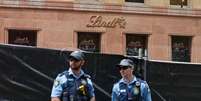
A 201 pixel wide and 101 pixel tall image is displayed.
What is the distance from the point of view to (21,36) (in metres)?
25.9

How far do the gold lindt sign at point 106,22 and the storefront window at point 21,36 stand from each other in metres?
2.80

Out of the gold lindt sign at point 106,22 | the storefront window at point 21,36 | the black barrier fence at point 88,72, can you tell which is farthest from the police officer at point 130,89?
the gold lindt sign at point 106,22

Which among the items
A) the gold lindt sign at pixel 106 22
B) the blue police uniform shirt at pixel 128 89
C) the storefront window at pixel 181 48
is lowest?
the blue police uniform shirt at pixel 128 89

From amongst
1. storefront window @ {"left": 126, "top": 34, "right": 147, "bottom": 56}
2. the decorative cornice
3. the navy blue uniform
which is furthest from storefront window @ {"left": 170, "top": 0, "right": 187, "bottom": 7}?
the navy blue uniform

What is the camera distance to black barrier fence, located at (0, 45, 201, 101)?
7.32m

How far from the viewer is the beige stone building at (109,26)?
2570 centimetres

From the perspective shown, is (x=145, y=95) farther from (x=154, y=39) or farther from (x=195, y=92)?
(x=154, y=39)

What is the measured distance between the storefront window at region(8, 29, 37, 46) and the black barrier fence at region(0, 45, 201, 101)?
58.8 ft

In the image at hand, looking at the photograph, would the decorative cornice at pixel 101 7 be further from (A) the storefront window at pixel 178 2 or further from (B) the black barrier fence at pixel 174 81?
(B) the black barrier fence at pixel 174 81

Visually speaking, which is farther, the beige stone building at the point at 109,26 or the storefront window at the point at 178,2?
the storefront window at the point at 178,2

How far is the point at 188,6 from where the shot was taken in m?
28.7

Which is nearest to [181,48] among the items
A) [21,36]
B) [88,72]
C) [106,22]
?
[106,22]

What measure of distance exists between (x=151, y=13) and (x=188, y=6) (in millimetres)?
2363

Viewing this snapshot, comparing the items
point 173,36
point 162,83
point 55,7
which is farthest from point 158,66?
point 173,36
